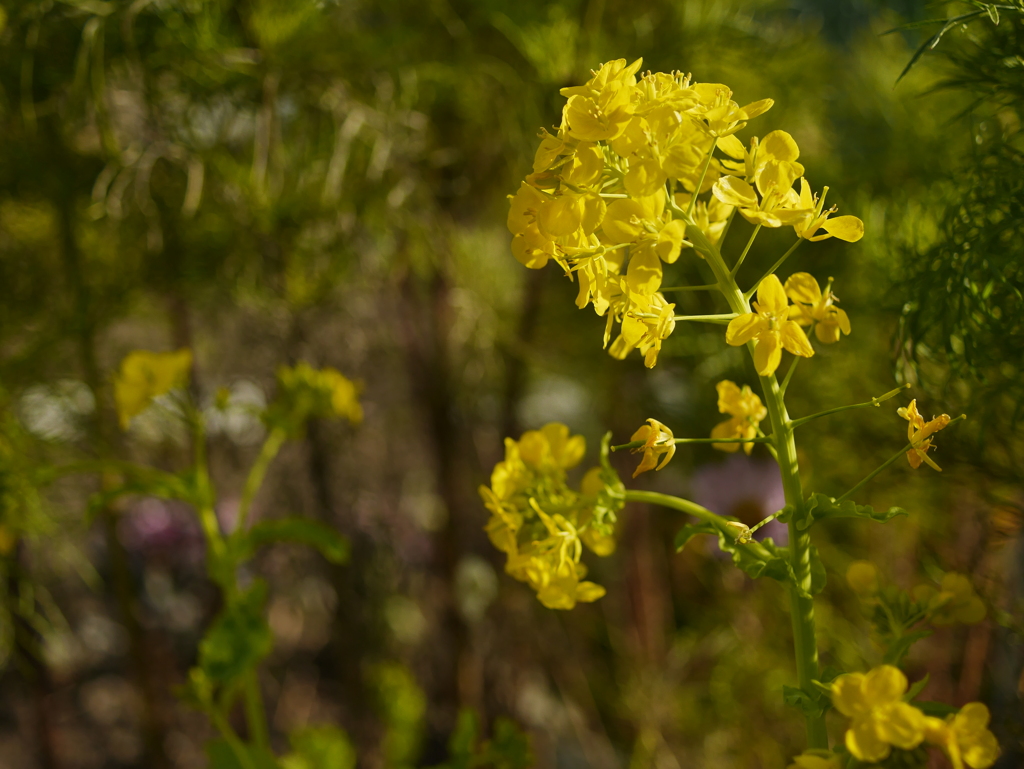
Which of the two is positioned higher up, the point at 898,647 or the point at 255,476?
the point at 898,647

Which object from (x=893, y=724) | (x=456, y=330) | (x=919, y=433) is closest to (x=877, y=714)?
(x=893, y=724)

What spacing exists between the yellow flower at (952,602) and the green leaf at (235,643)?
447 mm

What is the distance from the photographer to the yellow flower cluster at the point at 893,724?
282 millimetres

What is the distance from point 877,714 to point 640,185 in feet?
0.77

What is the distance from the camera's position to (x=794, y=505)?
0.33 m

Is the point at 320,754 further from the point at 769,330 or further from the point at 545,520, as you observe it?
the point at 769,330

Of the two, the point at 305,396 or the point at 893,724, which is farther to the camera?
the point at 305,396

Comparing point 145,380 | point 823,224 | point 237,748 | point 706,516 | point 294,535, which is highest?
point 823,224

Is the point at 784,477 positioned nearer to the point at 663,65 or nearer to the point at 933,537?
the point at 663,65

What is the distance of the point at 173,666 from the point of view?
1314 millimetres

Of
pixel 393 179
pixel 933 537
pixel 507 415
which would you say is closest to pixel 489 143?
pixel 393 179

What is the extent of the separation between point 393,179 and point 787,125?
1.67ft

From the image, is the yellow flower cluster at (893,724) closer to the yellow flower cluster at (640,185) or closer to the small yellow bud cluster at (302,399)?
the yellow flower cluster at (640,185)

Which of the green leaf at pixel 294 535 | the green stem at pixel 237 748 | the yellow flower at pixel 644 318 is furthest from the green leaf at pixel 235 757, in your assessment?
the yellow flower at pixel 644 318
